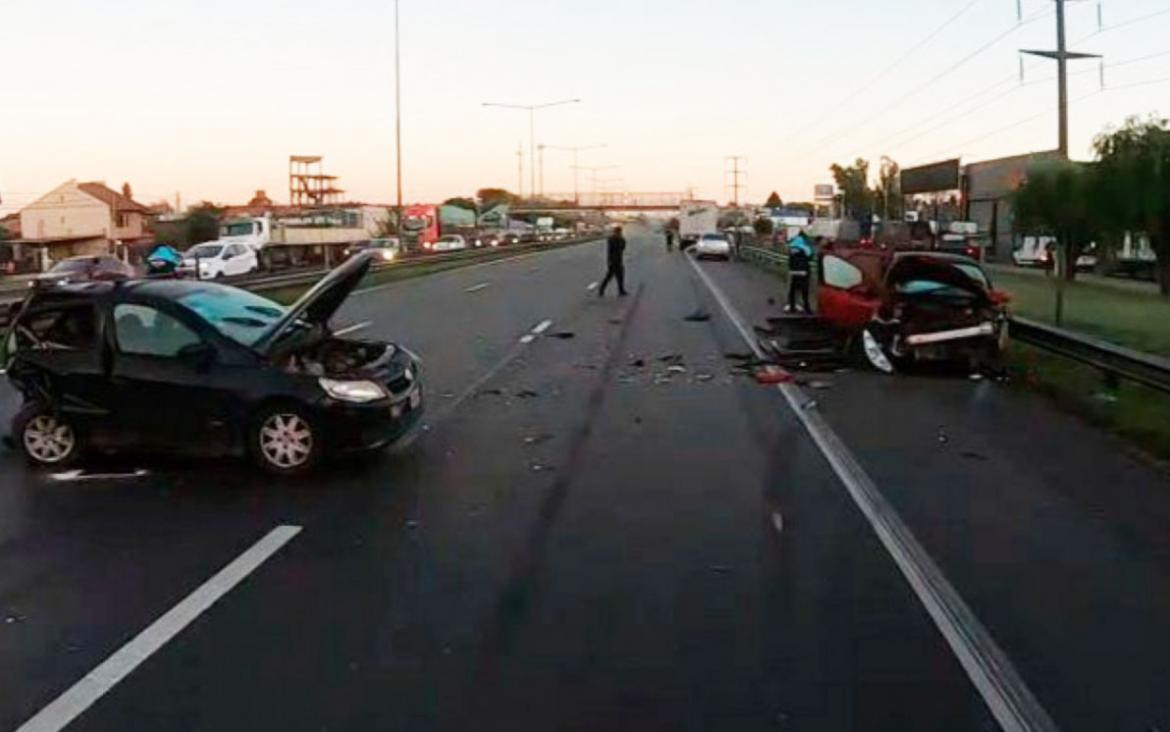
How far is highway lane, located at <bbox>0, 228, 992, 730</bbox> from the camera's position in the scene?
5.02 meters

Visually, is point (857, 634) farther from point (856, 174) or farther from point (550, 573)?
point (856, 174)

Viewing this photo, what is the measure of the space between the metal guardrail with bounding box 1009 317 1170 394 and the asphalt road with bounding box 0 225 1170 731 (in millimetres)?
1072

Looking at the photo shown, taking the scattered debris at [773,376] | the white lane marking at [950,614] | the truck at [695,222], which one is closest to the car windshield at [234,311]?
the white lane marking at [950,614]

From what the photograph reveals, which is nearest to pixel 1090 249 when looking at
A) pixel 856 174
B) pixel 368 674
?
pixel 368 674

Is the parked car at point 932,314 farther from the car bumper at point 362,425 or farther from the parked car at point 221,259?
the parked car at point 221,259

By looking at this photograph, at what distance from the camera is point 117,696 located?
201 inches

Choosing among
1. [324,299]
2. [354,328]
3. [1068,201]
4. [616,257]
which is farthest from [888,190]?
[324,299]

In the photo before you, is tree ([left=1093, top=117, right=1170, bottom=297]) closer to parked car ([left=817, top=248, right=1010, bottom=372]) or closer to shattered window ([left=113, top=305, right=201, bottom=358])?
parked car ([left=817, top=248, right=1010, bottom=372])

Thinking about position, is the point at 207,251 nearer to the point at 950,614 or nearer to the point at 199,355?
the point at 199,355

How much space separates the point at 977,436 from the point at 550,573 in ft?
19.9

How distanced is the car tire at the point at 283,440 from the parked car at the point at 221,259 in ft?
108

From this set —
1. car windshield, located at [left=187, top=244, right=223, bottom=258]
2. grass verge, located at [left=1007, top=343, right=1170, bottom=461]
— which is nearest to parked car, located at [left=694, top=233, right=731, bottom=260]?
car windshield, located at [left=187, top=244, right=223, bottom=258]

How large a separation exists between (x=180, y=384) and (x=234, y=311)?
1.16 m

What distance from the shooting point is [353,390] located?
32.3 feet
